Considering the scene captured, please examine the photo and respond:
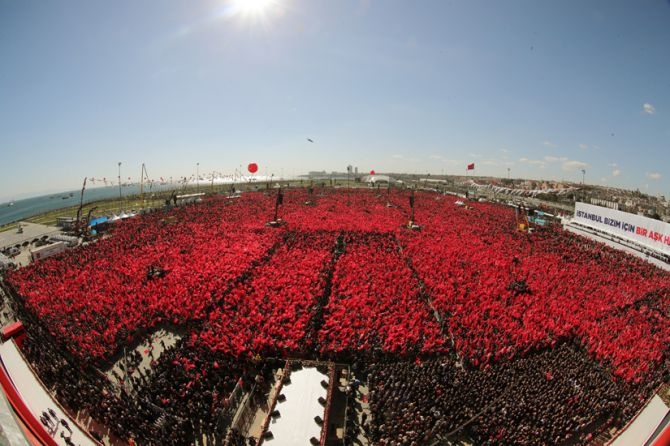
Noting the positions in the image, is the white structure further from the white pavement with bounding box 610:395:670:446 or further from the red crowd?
the white pavement with bounding box 610:395:670:446

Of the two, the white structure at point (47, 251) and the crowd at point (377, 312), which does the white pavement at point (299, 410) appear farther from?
the white structure at point (47, 251)

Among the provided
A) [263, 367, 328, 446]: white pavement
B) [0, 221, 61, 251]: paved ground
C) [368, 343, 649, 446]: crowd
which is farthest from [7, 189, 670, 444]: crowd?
[0, 221, 61, 251]: paved ground

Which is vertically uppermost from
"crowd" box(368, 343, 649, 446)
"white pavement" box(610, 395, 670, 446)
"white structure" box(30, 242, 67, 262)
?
"white structure" box(30, 242, 67, 262)

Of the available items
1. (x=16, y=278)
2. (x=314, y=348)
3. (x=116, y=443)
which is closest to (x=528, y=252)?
(x=314, y=348)

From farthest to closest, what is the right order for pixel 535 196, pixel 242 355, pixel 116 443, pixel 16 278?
pixel 535 196
pixel 16 278
pixel 242 355
pixel 116 443

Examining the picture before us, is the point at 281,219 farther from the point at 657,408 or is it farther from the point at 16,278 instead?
the point at 657,408

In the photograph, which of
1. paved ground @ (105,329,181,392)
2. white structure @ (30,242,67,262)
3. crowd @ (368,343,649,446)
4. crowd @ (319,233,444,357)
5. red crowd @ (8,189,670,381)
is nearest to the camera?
crowd @ (368,343,649,446)
